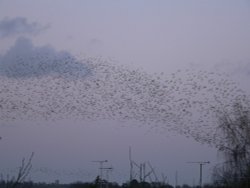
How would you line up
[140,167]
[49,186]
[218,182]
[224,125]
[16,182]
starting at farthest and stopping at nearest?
[49,186] < [218,182] < [224,125] < [140,167] < [16,182]

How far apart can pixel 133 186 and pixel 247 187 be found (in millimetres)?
11349

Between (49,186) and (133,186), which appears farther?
(49,186)

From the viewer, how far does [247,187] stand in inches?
1249

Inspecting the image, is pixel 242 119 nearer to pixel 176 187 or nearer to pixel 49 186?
pixel 176 187

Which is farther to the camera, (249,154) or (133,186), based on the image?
(133,186)

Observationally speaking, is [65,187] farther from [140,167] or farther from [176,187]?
[140,167]

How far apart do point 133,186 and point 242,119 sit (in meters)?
10.1

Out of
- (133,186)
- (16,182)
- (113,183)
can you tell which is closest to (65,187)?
(113,183)

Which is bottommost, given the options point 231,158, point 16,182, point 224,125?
point 16,182

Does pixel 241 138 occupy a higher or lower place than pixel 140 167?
higher

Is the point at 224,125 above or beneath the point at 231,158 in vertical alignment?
above

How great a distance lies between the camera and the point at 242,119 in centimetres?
3616

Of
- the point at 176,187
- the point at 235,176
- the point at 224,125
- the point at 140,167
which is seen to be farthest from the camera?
the point at 176,187

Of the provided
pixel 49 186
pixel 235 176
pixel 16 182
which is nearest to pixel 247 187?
pixel 235 176
